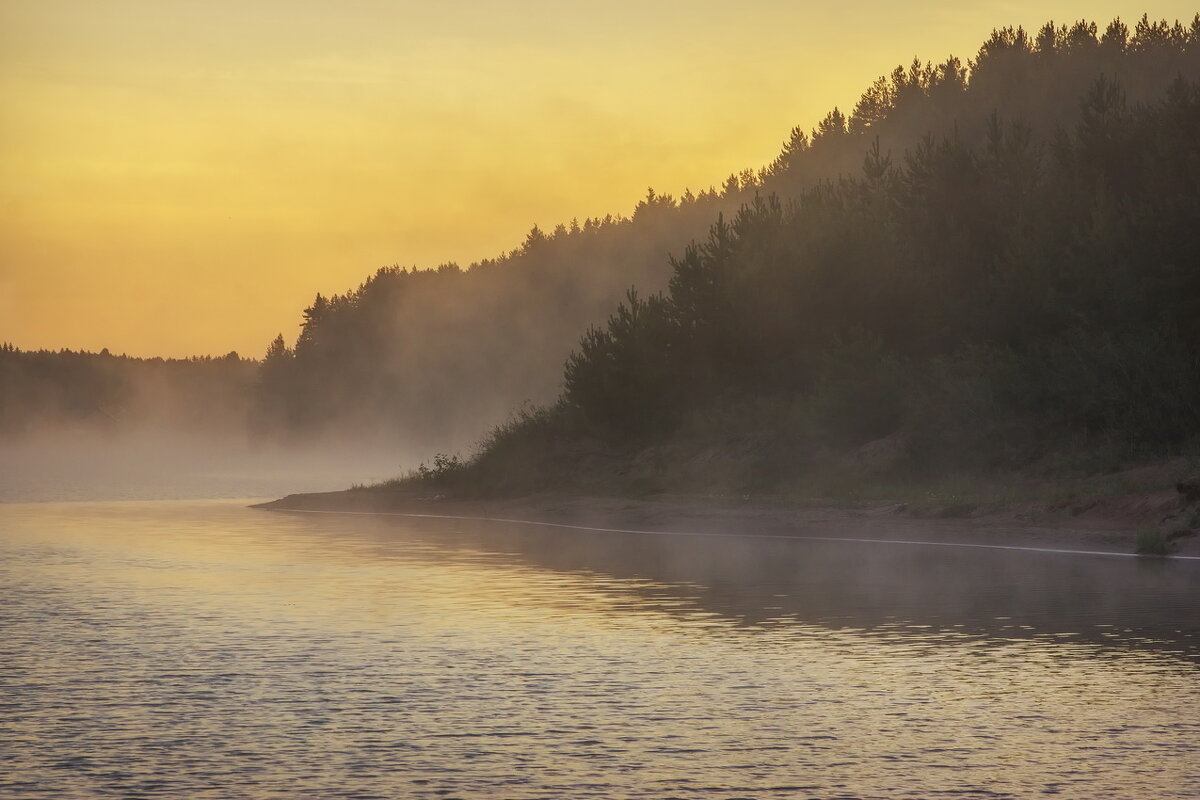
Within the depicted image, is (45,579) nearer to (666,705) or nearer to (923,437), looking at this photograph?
(666,705)

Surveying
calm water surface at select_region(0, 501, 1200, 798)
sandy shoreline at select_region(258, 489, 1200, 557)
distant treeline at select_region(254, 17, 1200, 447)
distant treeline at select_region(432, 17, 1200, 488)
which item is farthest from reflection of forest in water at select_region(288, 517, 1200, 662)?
distant treeline at select_region(254, 17, 1200, 447)

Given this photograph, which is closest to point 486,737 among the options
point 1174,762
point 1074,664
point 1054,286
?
point 1174,762

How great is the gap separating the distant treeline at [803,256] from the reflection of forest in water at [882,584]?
2091 cm

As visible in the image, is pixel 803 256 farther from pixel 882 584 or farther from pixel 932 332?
pixel 882 584

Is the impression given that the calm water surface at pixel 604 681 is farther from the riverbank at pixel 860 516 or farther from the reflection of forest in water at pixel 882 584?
the riverbank at pixel 860 516

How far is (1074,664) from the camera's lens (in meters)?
15.0

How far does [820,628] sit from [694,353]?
39.1 metres

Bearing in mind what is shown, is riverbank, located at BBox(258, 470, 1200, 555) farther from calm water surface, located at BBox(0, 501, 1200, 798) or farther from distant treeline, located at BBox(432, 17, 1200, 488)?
calm water surface, located at BBox(0, 501, 1200, 798)

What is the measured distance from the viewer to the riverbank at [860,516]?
100 feet

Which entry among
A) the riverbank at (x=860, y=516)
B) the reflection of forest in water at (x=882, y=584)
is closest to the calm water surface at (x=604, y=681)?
the reflection of forest in water at (x=882, y=584)

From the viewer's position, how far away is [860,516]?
124 feet

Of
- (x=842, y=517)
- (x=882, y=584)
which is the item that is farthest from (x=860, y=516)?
(x=882, y=584)

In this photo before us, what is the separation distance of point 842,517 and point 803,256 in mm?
19212

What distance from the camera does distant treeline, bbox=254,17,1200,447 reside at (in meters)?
54.9
